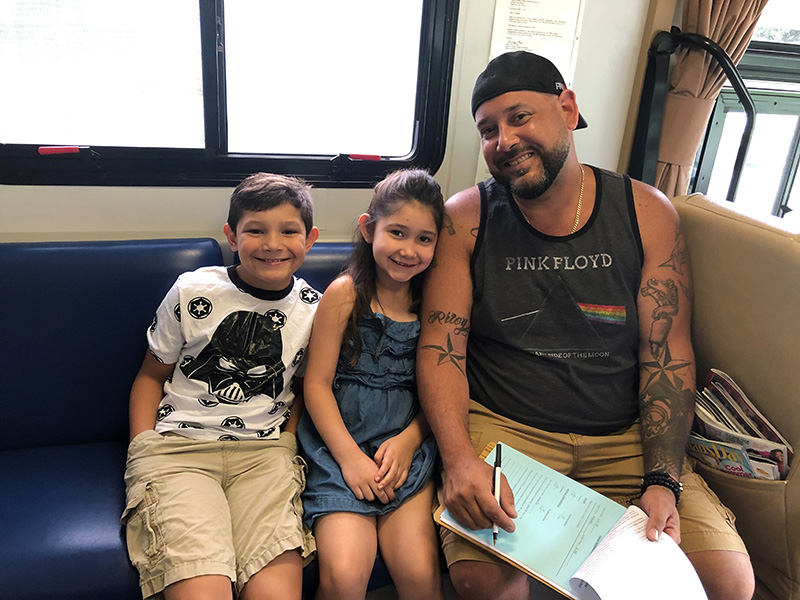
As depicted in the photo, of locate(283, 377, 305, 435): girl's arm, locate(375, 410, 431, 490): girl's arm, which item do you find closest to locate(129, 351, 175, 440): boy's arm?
locate(283, 377, 305, 435): girl's arm

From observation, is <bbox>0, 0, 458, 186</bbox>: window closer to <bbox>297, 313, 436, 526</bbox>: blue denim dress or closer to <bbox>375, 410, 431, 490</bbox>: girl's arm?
<bbox>297, 313, 436, 526</bbox>: blue denim dress

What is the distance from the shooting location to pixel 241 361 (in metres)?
1.53

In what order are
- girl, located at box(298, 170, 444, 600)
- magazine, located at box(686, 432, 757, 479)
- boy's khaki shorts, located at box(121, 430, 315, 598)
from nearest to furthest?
boy's khaki shorts, located at box(121, 430, 315, 598)
girl, located at box(298, 170, 444, 600)
magazine, located at box(686, 432, 757, 479)

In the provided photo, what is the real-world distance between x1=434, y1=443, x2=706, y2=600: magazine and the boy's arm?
80cm

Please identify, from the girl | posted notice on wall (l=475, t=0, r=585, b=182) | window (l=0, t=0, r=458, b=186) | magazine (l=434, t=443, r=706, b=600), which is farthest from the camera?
posted notice on wall (l=475, t=0, r=585, b=182)

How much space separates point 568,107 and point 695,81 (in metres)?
0.85

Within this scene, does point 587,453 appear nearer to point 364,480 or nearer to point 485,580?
point 485,580

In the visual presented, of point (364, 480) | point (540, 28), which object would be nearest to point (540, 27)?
point (540, 28)

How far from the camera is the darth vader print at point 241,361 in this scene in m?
1.52

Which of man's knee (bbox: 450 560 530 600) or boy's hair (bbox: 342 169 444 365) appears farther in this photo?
boy's hair (bbox: 342 169 444 365)

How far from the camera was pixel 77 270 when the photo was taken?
1.63 metres

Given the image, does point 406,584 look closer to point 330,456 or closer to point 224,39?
point 330,456

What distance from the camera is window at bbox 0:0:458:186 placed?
5.81 ft

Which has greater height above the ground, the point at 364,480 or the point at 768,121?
the point at 768,121
